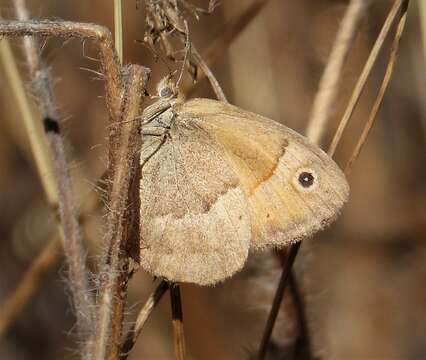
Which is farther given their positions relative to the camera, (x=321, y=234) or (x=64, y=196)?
(x=321, y=234)

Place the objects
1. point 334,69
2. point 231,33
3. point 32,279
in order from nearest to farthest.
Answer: point 334,69 < point 231,33 < point 32,279

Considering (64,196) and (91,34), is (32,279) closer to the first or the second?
(64,196)

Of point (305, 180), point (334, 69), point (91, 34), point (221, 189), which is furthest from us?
point (334, 69)

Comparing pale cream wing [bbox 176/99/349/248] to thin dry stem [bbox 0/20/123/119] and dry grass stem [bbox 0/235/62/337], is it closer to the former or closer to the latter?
thin dry stem [bbox 0/20/123/119]

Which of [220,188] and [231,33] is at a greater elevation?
[231,33]

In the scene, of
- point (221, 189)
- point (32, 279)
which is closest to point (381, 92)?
point (221, 189)

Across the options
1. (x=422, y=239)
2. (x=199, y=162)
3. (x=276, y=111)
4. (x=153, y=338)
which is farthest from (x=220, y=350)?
(x=199, y=162)
